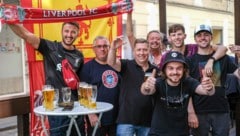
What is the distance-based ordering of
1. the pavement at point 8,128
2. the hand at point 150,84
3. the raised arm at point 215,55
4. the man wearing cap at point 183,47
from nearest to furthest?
the hand at point 150,84 < the raised arm at point 215,55 < the man wearing cap at point 183,47 < the pavement at point 8,128

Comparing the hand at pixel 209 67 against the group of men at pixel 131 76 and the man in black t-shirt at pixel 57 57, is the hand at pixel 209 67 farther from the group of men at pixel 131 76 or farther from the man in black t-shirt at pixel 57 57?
the man in black t-shirt at pixel 57 57

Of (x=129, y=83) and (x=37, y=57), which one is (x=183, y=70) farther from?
(x=37, y=57)

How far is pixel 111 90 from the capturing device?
4.05m

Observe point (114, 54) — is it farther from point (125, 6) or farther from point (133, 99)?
point (125, 6)

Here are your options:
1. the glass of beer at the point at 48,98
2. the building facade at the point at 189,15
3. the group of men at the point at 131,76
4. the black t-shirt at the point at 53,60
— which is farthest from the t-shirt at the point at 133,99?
the building facade at the point at 189,15

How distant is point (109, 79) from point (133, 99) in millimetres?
329

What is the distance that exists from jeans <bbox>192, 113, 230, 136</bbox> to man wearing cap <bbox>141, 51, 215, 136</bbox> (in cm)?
78

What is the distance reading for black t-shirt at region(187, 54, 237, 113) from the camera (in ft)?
13.2

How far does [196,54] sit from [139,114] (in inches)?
31.9

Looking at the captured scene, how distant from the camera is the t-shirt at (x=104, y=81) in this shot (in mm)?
4031

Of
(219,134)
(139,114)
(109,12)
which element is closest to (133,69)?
(139,114)

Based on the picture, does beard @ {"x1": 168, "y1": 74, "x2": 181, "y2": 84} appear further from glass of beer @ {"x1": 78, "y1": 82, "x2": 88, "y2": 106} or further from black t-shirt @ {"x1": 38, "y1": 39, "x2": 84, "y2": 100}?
black t-shirt @ {"x1": 38, "y1": 39, "x2": 84, "y2": 100}

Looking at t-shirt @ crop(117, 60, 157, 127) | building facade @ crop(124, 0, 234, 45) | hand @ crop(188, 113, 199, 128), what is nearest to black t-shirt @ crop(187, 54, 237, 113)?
hand @ crop(188, 113, 199, 128)

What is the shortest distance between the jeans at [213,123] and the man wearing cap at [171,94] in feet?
2.57
